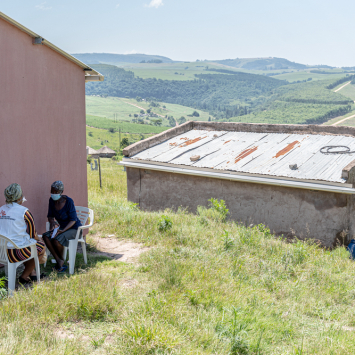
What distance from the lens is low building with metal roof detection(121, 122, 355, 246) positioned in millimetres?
8578

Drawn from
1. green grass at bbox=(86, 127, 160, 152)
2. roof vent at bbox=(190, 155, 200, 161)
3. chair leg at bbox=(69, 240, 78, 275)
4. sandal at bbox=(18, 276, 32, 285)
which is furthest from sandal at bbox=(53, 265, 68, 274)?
green grass at bbox=(86, 127, 160, 152)

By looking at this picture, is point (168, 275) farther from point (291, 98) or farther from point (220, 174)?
point (291, 98)

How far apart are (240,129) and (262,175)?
179 inches

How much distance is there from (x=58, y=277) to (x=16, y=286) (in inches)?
21.0

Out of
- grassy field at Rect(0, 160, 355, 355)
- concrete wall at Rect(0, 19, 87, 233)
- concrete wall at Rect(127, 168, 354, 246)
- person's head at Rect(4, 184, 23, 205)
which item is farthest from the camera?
concrete wall at Rect(127, 168, 354, 246)

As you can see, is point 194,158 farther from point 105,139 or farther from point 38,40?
point 105,139

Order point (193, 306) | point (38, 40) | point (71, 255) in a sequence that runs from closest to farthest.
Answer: point (193, 306)
point (71, 255)
point (38, 40)

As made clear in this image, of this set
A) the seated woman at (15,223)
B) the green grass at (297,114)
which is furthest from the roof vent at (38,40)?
the green grass at (297,114)

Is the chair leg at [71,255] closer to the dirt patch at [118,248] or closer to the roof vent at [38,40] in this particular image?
the dirt patch at [118,248]

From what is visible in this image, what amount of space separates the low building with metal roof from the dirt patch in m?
3.94

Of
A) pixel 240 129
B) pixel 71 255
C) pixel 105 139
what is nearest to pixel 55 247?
pixel 71 255

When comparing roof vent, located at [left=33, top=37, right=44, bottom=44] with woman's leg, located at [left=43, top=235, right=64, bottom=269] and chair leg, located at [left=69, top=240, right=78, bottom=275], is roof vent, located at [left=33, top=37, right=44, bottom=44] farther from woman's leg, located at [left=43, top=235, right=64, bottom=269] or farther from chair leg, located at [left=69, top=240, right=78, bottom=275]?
chair leg, located at [left=69, top=240, right=78, bottom=275]

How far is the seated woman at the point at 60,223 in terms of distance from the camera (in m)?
5.23

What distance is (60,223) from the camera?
5.43 m
